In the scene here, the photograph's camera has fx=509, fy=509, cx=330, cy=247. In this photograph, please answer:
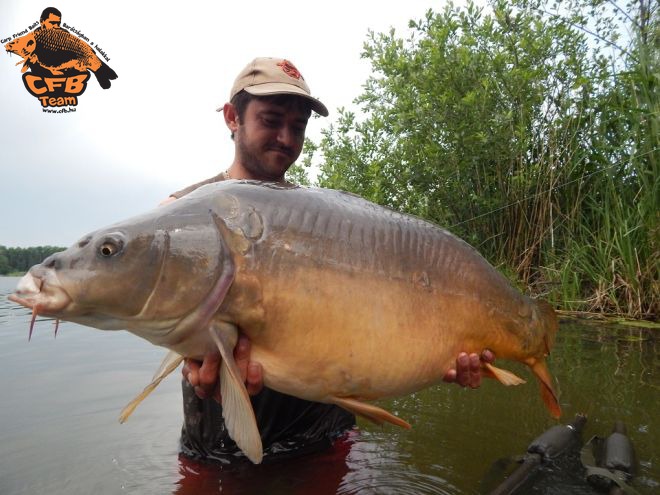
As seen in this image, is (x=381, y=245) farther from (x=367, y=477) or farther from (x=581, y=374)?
(x=581, y=374)

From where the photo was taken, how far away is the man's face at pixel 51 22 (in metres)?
5.70

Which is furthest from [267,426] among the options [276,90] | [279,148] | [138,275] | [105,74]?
[105,74]

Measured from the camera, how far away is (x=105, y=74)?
5.68 m

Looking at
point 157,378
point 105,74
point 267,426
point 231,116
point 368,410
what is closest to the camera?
point 368,410

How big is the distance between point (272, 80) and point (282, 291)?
1260 mm

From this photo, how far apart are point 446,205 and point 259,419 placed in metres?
5.21

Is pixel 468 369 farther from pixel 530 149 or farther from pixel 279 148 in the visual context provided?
pixel 530 149

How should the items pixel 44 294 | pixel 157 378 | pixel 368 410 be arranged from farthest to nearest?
pixel 157 378
pixel 368 410
pixel 44 294

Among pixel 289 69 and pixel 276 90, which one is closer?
pixel 276 90

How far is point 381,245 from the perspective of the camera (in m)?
1.67

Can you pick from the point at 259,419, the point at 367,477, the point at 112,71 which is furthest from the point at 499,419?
the point at 112,71

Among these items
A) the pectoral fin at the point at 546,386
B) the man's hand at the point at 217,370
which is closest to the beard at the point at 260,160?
the man's hand at the point at 217,370

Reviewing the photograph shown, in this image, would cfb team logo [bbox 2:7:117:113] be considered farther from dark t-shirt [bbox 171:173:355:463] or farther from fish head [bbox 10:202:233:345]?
fish head [bbox 10:202:233:345]

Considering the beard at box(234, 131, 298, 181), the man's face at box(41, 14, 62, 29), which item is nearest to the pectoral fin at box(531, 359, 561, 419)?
the beard at box(234, 131, 298, 181)
